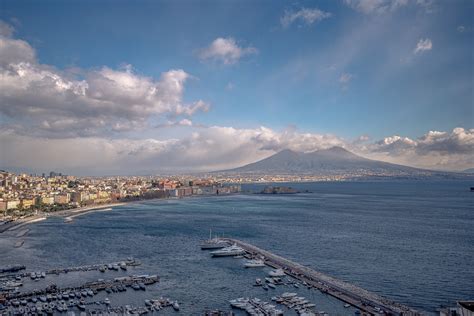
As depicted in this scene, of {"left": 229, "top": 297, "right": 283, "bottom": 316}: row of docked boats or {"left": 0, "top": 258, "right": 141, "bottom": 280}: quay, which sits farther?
{"left": 0, "top": 258, "right": 141, "bottom": 280}: quay

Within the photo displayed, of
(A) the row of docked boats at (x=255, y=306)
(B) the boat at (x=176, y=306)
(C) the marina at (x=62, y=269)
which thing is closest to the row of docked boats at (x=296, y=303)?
(A) the row of docked boats at (x=255, y=306)

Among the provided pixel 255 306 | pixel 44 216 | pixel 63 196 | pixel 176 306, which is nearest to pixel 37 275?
pixel 176 306

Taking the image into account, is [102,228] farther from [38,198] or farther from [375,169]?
[375,169]

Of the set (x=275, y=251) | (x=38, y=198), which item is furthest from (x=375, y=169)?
(x=275, y=251)

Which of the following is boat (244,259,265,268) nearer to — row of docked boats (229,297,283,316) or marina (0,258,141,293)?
row of docked boats (229,297,283,316)

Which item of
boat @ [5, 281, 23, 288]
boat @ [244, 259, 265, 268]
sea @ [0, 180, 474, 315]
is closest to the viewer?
sea @ [0, 180, 474, 315]

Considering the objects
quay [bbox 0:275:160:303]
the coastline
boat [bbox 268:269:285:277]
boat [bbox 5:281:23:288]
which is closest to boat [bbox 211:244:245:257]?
boat [bbox 268:269:285:277]
